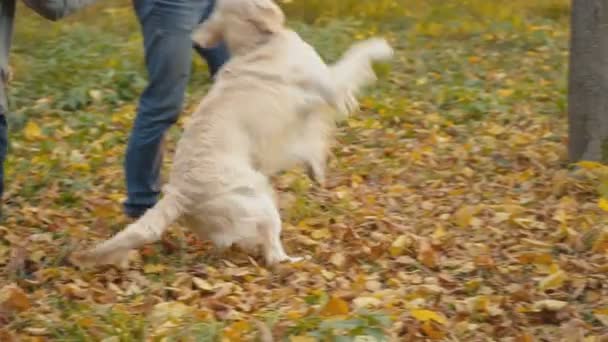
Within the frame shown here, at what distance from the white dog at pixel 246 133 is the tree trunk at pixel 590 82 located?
5.14ft

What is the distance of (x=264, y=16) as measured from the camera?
4.62 meters

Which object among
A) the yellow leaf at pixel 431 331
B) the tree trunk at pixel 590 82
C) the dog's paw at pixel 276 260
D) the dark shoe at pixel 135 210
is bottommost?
the dark shoe at pixel 135 210

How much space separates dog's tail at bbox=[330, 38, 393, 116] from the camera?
4.88 meters

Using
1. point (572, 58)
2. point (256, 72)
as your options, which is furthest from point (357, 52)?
point (572, 58)

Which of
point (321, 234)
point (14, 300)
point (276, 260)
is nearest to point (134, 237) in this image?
point (14, 300)

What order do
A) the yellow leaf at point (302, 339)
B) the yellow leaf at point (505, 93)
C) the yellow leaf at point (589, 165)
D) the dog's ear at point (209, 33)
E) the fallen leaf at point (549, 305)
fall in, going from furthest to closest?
the yellow leaf at point (505, 93) < the yellow leaf at point (589, 165) < the dog's ear at point (209, 33) < the fallen leaf at point (549, 305) < the yellow leaf at point (302, 339)

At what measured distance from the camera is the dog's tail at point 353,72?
4.88 m

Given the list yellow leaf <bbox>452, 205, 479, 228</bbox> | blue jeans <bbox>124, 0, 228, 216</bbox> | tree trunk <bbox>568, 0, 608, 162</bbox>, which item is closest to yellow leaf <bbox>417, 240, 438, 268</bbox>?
yellow leaf <bbox>452, 205, 479, 228</bbox>

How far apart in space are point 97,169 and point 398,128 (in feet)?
7.41

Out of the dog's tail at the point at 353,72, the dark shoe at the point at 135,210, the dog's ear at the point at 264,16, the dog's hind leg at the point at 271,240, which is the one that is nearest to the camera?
the dog's hind leg at the point at 271,240

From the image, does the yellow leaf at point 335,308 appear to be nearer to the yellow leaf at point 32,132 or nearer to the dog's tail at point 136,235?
the dog's tail at point 136,235

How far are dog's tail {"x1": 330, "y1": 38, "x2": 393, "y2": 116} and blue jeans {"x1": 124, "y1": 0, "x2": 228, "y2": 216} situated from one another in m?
0.67

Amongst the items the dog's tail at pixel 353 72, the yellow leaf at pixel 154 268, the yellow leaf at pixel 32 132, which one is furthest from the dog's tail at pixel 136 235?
the yellow leaf at pixel 32 132

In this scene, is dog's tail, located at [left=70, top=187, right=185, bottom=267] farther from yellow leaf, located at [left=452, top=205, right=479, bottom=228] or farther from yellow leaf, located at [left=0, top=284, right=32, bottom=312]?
yellow leaf, located at [left=452, top=205, right=479, bottom=228]
